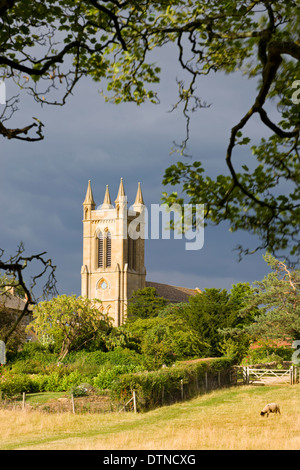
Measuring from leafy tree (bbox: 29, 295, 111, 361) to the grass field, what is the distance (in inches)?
569

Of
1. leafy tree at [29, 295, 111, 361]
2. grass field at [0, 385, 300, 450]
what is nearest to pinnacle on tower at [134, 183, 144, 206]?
leafy tree at [29, 295, 111, 361]

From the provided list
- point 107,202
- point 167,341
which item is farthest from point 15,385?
point 107,202

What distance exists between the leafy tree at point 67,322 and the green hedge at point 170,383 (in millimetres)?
10059

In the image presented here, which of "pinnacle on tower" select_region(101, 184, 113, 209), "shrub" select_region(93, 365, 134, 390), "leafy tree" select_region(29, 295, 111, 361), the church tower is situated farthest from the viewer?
"pinnacle on tower" select_region(101, 184, 113, 209)

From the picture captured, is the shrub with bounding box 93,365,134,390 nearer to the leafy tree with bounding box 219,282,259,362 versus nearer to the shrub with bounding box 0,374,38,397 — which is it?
the shrub with bounding box 0,374,38,397

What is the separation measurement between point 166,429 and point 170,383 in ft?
25.3

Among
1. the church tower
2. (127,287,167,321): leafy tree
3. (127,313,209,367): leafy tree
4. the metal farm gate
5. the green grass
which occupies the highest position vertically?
the church tower

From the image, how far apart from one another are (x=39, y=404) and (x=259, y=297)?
21.3 meters

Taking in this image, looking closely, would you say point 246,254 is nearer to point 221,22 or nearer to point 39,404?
point 221,22

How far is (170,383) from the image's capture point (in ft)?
83.9

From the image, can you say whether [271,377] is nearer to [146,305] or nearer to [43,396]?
[43,396]

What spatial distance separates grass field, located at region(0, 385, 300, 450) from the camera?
14.3 meters

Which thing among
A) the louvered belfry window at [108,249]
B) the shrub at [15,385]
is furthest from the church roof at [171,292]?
the shrub at [15,385]
